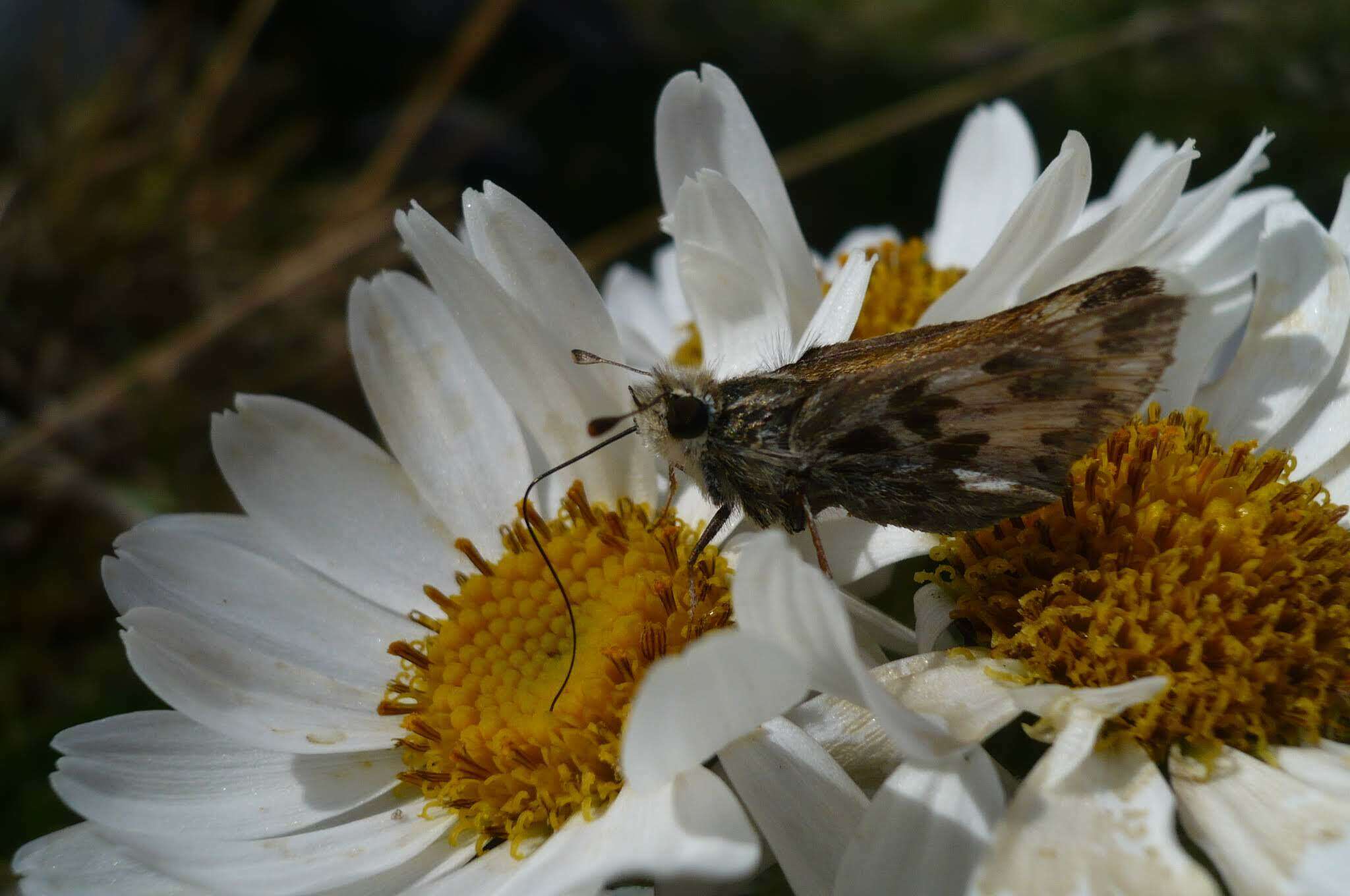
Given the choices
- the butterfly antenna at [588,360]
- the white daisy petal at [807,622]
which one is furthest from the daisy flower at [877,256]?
the white daisy petal at [807,622]

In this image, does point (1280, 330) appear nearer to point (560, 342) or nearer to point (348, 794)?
point (560, 342)

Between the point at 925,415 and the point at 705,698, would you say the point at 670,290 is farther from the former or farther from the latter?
the point at 705,698

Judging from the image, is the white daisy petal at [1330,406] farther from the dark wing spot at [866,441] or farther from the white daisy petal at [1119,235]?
the dark wing spot at [866,441]

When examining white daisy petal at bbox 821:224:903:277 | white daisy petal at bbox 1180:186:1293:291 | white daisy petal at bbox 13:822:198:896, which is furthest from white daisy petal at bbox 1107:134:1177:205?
white daisy petal at bbox 13:822:198:896

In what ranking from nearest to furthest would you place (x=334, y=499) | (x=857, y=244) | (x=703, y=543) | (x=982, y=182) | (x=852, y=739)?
1. (x=852, y=739)
2. (x=703, y=543)
3. (x=334, y=499)
4. (x=982, y=182)
5. (x=857, y=244)

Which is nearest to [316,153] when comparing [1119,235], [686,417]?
[686,417]

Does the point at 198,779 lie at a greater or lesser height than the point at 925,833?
greater

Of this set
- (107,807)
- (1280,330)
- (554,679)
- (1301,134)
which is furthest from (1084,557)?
(1301,134)
